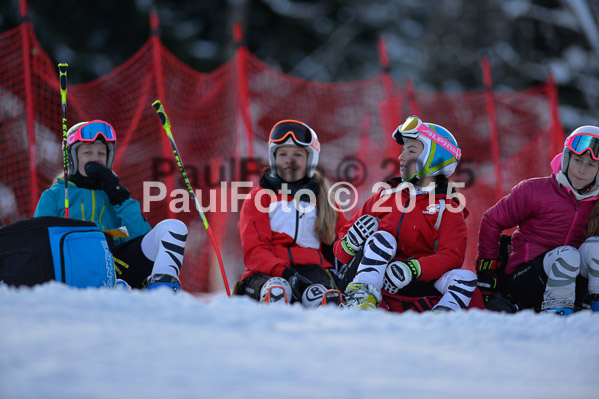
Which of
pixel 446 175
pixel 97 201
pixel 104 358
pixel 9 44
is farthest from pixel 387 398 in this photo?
pixel 9 44

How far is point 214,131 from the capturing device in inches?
310

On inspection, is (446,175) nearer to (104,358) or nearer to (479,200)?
(104,358)

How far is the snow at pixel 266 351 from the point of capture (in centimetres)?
180

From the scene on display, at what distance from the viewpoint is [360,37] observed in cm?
1934

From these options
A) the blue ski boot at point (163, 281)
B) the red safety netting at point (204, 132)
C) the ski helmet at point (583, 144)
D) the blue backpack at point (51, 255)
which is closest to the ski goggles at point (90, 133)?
the blue backpack at point (51, 255)

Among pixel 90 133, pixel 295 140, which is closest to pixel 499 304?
pixel 295 140

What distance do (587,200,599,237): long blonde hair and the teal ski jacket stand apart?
2.59 meters

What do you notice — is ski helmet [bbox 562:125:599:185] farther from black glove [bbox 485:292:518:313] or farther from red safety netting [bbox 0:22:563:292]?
red safety netting [bbox 0:22:563:292]

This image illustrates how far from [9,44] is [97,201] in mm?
3165

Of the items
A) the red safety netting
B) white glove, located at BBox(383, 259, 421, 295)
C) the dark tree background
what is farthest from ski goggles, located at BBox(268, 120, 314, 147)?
the dark tree background

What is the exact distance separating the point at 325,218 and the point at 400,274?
2.71 ft

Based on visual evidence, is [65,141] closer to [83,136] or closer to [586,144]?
[83,136]

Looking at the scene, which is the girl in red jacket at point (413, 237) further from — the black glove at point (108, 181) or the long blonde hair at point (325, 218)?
the black glove at point (108, 181)

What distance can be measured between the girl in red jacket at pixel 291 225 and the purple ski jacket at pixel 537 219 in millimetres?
943
